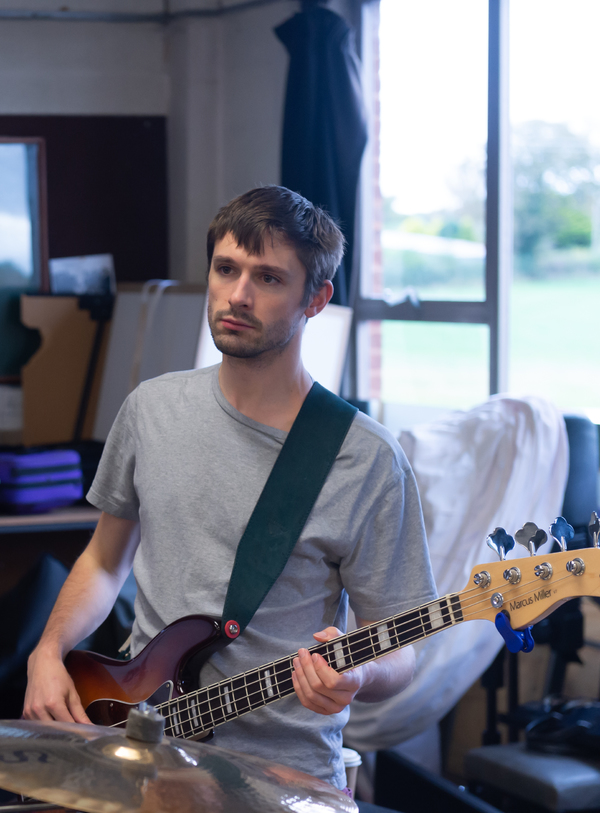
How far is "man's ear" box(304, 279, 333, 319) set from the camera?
4.48 ft

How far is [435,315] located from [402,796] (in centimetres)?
163

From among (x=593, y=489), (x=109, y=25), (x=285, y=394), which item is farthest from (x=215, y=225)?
(x=109, y=25)

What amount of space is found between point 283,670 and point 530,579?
349 millimetres

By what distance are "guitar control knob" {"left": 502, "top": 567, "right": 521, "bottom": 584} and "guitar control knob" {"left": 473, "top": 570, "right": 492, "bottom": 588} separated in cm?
3

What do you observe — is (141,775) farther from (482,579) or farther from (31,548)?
(31,548)

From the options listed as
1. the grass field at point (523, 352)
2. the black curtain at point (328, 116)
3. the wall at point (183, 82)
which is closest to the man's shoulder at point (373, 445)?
the grass field at point (523, 352)

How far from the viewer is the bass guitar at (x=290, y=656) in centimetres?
105

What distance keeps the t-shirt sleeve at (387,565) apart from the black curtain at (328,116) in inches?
75.3

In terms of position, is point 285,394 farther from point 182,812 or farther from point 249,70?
point 249,70

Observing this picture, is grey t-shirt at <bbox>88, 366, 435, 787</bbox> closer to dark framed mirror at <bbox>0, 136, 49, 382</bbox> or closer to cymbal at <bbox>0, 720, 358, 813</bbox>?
cymbal at <bbox>0, 720, 358, 813</bbox>

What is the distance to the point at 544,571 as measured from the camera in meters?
1.05

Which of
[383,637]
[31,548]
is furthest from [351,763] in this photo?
[31,548]

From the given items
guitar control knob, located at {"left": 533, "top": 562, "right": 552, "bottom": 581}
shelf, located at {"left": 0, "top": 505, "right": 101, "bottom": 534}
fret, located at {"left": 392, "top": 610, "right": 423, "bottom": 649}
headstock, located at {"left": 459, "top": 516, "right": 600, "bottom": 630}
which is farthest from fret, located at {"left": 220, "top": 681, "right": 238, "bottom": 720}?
shelf, located at {"left": 0, "top": 505, "right": 101, "bottom": 534}

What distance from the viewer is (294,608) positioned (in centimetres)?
128
